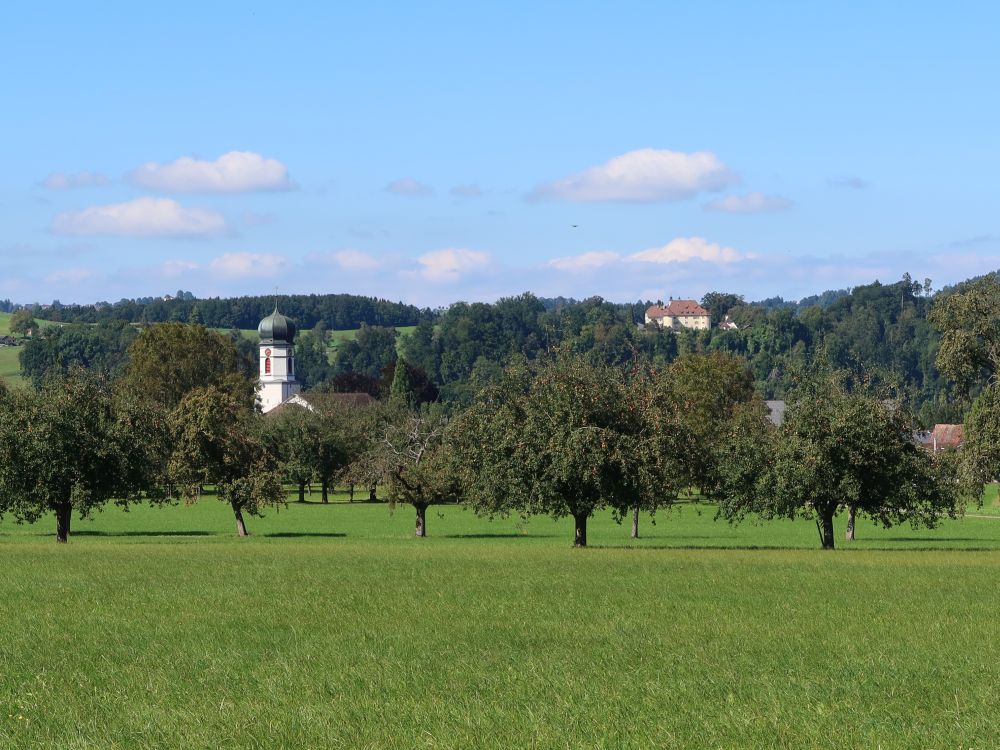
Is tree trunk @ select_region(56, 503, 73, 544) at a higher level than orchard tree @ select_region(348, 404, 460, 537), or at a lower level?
lower

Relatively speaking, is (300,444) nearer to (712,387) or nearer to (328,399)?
(712,387)

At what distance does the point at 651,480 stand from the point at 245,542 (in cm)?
2224

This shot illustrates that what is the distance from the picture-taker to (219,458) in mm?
75938

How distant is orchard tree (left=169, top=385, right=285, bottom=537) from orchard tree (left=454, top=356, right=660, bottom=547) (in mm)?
19916

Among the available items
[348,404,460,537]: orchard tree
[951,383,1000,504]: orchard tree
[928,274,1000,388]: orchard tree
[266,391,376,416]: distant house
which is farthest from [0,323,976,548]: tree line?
[266,391,376,416]: distant house

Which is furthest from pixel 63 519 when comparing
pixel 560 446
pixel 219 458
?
pixel 560 446

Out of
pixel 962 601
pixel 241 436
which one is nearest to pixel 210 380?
pixel 241 436

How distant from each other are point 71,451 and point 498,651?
133 feet

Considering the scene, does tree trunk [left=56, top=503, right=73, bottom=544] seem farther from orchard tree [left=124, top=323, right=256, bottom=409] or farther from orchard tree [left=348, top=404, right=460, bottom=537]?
orchard tree [left=124, top=323, right=256, bottom=409]

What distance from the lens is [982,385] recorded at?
64125 mm

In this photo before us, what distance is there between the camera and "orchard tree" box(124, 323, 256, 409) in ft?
474

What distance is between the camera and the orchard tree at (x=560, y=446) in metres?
54.7

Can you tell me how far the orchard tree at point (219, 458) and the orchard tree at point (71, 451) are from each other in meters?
9.25

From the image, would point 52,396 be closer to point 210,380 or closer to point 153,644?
point 153,644
